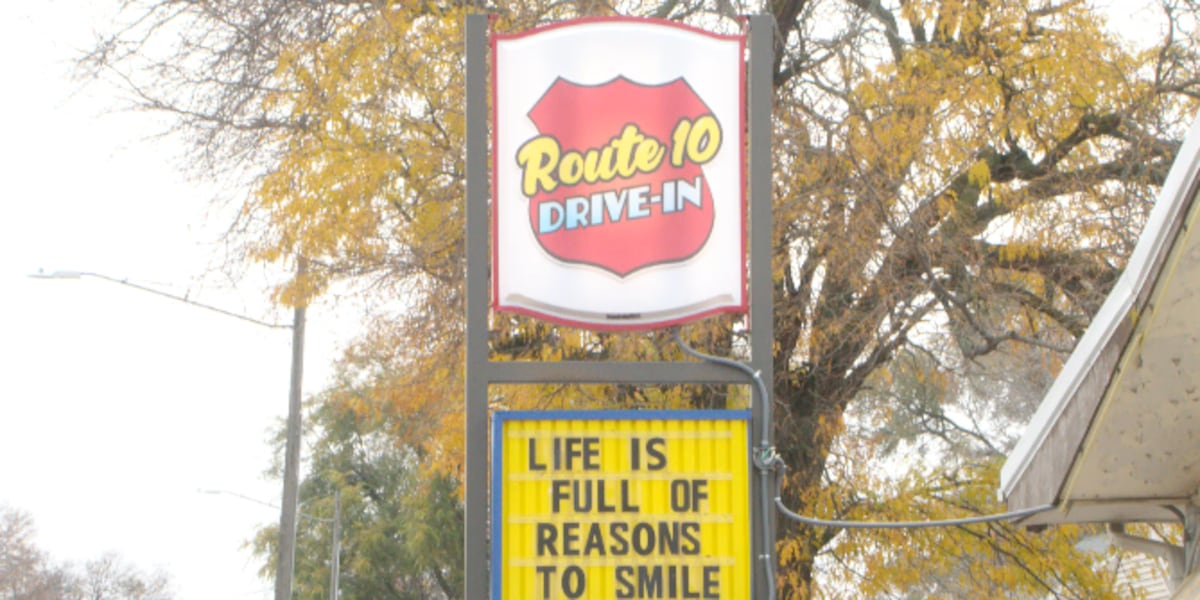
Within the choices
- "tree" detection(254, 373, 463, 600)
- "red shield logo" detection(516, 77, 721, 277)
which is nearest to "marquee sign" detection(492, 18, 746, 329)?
"red shield logo" detection(516, 77, 721, 277)

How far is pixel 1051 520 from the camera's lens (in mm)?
6680

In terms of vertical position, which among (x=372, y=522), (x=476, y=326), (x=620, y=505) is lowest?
(x=372, y=522)

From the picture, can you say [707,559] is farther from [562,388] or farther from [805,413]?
[805,413]

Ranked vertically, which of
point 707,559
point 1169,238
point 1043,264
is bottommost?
point 707,559

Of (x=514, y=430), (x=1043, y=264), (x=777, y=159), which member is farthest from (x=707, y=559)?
(x=1043, y=264)

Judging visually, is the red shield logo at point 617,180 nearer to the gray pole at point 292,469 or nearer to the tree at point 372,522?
the gray pole at point 292,469

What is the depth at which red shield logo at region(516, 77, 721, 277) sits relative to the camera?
24.9 ft

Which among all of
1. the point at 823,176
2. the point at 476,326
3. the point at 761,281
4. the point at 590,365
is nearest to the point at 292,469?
the point at 823,176

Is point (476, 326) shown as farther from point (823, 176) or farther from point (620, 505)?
point (823, 176)

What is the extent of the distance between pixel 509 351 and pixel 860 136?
376cm

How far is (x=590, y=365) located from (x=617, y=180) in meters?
Result: 0.92

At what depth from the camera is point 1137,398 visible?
19.3 ft

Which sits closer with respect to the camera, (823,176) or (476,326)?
(476,326)

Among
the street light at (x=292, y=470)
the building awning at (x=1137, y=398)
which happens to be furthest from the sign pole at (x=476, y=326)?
the street light at (x=292, y=470)
